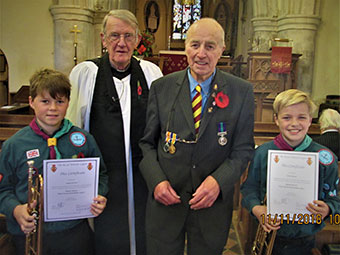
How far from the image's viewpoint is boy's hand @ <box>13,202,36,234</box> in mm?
1765

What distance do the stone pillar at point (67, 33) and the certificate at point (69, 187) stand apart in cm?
722

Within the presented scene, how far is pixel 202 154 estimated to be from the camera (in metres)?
1.84

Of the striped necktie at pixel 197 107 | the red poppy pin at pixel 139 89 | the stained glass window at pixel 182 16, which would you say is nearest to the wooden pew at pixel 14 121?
the red poppy pin at pixel 139 89

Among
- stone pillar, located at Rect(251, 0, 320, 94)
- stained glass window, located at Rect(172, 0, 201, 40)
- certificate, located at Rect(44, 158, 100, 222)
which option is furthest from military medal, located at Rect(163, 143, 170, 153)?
stained glass window, located at Rect(172, 0, 201, 40)

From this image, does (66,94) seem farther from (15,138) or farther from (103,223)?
(103,223)

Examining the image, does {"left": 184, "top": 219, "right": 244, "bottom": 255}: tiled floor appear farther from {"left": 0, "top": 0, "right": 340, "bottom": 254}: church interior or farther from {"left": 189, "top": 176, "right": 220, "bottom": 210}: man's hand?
{"left": 0, "top": 0, "right": 340, "bottom": 254}: church interior

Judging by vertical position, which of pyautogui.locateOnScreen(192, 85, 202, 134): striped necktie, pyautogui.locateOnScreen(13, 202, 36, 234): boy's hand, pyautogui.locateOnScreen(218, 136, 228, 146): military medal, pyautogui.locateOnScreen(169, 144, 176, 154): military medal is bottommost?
pyautogui.locateOnScreen(13, 202, 36, 234): boy's hand

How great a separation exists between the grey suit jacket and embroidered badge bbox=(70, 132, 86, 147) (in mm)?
392

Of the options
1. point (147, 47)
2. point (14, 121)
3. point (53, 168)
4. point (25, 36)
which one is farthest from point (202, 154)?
point (25, 36)

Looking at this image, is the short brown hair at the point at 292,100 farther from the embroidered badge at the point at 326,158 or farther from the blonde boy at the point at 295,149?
the embroidered badge at the point at 326,158

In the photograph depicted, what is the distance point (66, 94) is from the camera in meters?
2.00

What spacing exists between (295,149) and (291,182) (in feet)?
0.68

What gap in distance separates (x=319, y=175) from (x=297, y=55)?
678 centimetres

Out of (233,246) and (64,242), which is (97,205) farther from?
(233,246)
